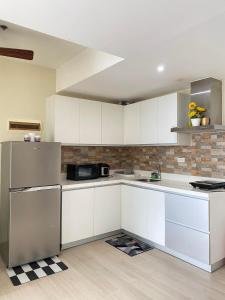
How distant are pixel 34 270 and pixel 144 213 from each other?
160 centimetres

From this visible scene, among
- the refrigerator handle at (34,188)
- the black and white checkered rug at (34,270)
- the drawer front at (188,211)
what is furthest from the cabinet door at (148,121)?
the black and white checkered rug at (34,270)

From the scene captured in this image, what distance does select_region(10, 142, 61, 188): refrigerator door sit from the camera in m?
2.64

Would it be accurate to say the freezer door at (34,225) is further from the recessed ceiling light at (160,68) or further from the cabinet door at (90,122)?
the recessed ceiling light at (160,68)

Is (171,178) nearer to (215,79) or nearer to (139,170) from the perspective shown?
(139,170)

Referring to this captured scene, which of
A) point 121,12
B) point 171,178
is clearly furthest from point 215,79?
point 121,12

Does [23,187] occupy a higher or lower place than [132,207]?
higher

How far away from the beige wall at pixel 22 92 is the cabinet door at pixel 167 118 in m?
1.79

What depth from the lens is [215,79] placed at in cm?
300

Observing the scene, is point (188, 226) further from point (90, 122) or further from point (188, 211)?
point (90, 122)

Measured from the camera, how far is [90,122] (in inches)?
147

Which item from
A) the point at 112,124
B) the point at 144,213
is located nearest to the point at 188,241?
the point at 144,213

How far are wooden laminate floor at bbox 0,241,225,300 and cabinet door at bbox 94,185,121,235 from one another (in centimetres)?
59

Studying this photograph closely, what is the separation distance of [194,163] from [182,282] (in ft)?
5.37

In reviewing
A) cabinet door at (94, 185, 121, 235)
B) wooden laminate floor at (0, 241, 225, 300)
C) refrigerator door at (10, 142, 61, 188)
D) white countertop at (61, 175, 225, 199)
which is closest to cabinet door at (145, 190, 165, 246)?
white countertop at (61, 175, 225, 199)
